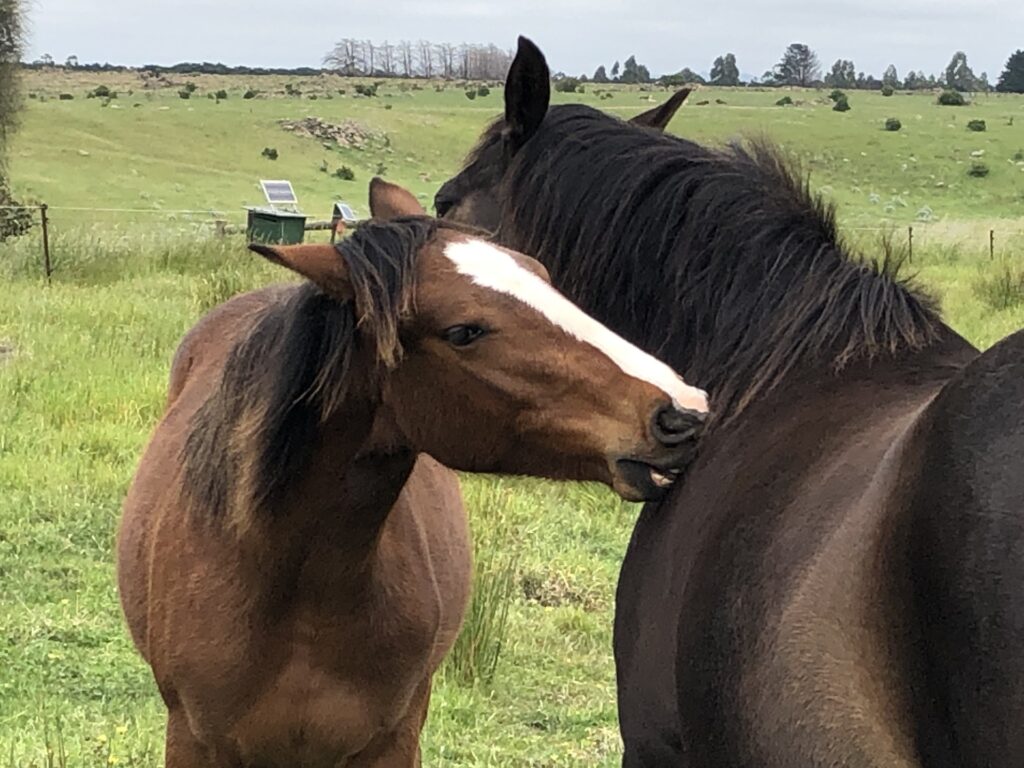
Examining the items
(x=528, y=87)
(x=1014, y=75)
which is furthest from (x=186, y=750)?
(x=1014, y=75)

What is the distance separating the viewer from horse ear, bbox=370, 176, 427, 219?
296 cm

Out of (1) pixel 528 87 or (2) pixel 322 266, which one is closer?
(2) pixel 322 266

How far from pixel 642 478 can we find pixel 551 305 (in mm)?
348

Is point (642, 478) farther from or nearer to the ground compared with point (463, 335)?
nearer to the ground

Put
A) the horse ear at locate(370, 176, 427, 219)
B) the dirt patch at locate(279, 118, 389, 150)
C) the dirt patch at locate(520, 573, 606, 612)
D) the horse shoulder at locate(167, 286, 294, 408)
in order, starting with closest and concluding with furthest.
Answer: the horse ear at locate(370, 176, 427, 219)
the horse shoulder at locate(167, 286, 294, 408)
the dirt patch at locate(520, 573, 606, 612)
the dirt patch at locate(279, 118, 389, 150)

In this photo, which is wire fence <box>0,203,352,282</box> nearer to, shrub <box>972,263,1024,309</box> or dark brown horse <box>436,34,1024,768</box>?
shrub <box>972,263,1024,309</box>

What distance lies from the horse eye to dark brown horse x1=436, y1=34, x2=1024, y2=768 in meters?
0.49

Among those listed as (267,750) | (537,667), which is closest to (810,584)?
(267,750)

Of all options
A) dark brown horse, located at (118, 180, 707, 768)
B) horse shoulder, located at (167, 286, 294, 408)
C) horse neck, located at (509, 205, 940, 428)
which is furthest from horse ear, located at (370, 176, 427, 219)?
horse shoulder, located at (167, 286, 294, 408)

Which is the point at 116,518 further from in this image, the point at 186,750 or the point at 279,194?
the point at 279,194

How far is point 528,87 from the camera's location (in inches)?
110

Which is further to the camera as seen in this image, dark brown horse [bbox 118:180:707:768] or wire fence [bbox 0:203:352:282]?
wire fence [bbox 0:203:352:282]

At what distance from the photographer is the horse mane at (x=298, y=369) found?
225cm

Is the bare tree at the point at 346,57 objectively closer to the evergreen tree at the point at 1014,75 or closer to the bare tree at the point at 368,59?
the bare tree at the point at 368,59
